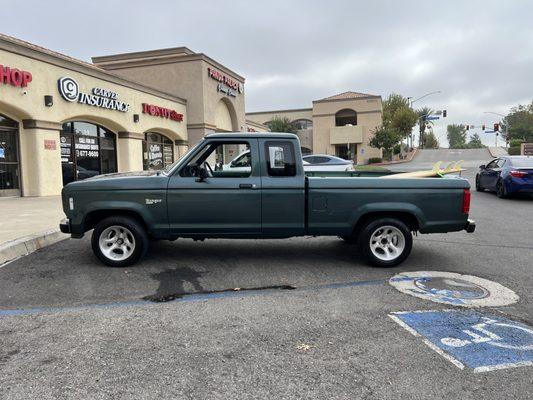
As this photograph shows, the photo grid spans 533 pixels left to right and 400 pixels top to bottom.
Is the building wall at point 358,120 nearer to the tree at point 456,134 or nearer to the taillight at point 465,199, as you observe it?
the taillight at point 465,199

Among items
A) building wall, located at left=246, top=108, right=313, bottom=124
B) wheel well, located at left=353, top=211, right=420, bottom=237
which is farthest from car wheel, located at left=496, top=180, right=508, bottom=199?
building wall, located at left=246, top=108, right=313, bottom=124

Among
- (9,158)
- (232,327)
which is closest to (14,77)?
(9,158)

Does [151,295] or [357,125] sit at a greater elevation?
[357,125]

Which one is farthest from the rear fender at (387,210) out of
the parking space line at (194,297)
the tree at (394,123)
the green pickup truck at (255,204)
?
the tree at (394,123)

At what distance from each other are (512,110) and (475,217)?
88.4 m

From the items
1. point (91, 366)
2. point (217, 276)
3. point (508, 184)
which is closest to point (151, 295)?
point (217, 276)

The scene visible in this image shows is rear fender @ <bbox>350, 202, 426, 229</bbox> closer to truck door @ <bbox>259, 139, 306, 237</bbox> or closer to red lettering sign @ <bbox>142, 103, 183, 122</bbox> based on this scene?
truck door @ <bbox>259, 139, 306, 237</bbox>

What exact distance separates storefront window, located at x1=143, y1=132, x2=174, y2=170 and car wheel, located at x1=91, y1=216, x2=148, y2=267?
1652cm

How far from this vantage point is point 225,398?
9.73 ft

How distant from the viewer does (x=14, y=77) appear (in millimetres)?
13852

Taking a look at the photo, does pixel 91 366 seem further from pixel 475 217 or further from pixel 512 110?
pixel 512 110

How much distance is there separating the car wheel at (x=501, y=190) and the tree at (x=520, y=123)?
66.4m

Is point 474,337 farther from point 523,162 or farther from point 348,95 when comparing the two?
point 348,95

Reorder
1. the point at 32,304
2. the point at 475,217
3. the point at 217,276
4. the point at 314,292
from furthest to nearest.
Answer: the point at 475,217, the point at 217,276, the point at 314,292, the point at 32,304
